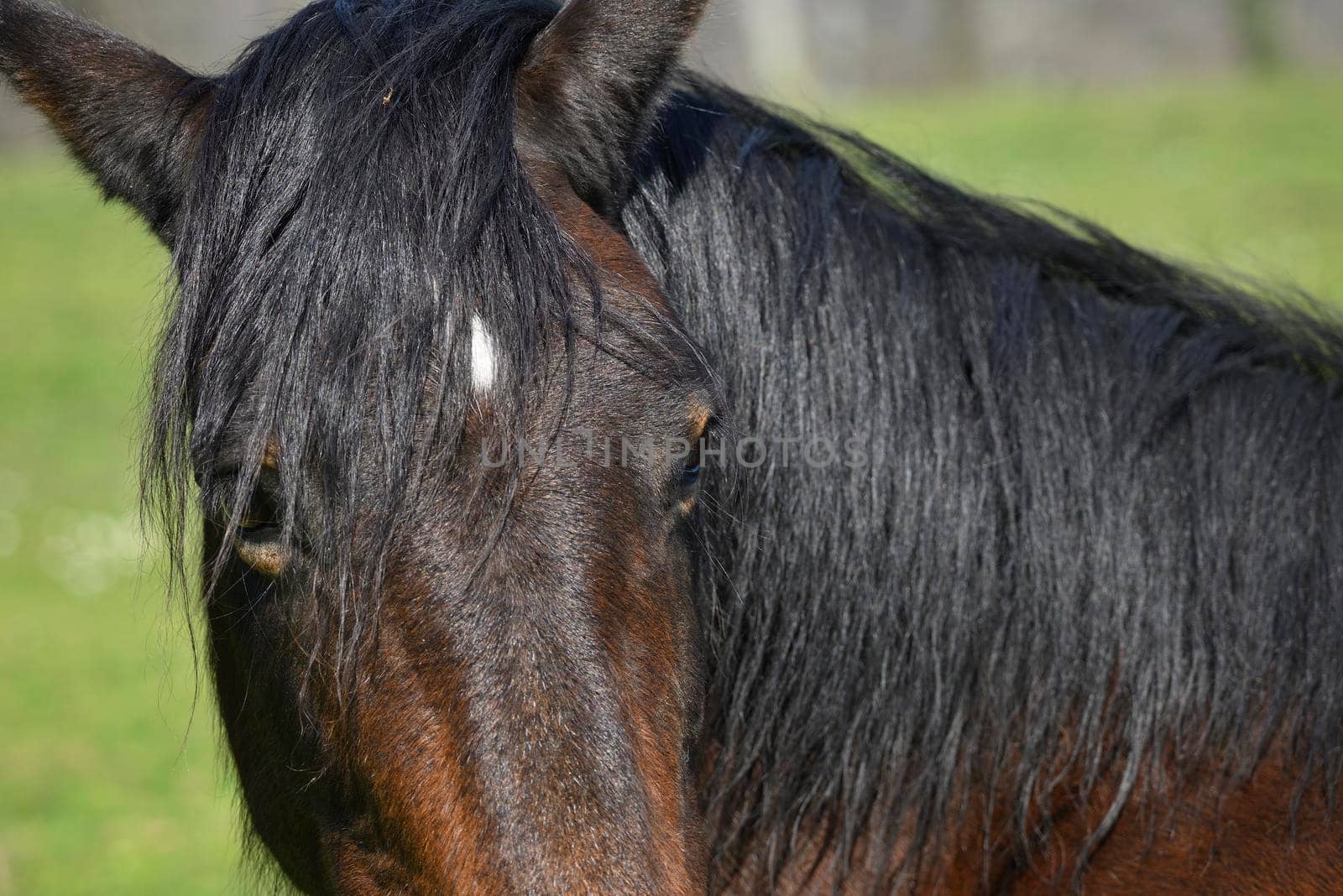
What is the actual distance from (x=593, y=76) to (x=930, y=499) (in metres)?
0.93

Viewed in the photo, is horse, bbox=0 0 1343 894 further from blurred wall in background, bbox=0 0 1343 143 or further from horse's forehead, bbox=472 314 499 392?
blurred wall in background, bbox=0 0 1343 143

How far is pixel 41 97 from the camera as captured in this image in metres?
2.00

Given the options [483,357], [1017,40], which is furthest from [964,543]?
[1017,40]

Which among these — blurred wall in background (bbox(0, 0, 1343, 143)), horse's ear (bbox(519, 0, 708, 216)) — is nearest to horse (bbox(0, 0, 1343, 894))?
horse's ear (bbox(519, 0, 708, 216))

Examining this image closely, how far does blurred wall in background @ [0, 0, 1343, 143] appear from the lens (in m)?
19.3

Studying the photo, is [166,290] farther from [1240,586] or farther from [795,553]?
[1240,586]

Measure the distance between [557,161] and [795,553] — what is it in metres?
0.79

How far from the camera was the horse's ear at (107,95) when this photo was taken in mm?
1974

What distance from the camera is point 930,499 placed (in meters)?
2.11

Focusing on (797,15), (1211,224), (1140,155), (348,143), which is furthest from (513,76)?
(797,15)

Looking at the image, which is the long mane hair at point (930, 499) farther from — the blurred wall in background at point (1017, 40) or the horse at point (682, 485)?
the blurred wall in background at point (1017, 40)

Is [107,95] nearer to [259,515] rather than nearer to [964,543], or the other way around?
[259,515]

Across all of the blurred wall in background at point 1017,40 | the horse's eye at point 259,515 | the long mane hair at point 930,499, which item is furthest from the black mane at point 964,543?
the blurred wall in background at point 1017,40

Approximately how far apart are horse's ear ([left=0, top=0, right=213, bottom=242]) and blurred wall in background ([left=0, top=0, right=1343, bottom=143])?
56.7ft
